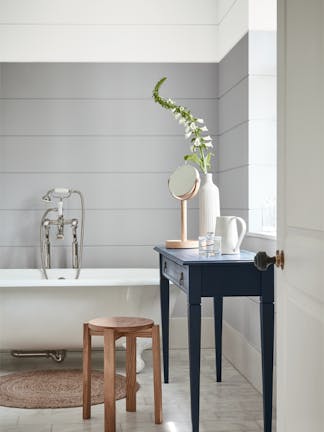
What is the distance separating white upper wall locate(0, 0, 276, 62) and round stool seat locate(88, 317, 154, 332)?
8.19 ft

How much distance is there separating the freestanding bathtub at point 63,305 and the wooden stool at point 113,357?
2.54 ft

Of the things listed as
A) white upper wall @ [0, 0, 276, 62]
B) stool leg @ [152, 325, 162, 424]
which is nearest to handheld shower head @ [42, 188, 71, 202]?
white upper wall @ [0, 0, 276, 62]

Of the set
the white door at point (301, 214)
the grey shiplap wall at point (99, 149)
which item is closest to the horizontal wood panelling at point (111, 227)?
the grey shiplap wall at point (99, 149)

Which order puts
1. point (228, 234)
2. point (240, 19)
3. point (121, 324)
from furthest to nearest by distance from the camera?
point (240, 19) → point (228, 234) → point (121, 324)

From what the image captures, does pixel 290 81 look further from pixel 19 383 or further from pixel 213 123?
pixel 213 123

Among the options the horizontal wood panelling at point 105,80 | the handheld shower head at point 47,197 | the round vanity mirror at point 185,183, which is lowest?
the handheld shower head at point 47,197

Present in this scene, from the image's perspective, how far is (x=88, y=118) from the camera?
5.59 m

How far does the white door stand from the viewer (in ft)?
5.96

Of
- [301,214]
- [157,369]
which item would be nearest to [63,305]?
[157,369]

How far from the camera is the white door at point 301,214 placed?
71.6 inches

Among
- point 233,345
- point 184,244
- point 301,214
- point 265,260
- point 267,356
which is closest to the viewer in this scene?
point 301,214

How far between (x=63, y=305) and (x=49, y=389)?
52cm

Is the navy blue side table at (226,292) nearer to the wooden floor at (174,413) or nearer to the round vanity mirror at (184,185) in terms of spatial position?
the wooden floor at (174,413)

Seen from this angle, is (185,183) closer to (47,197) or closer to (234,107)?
(234,107)
